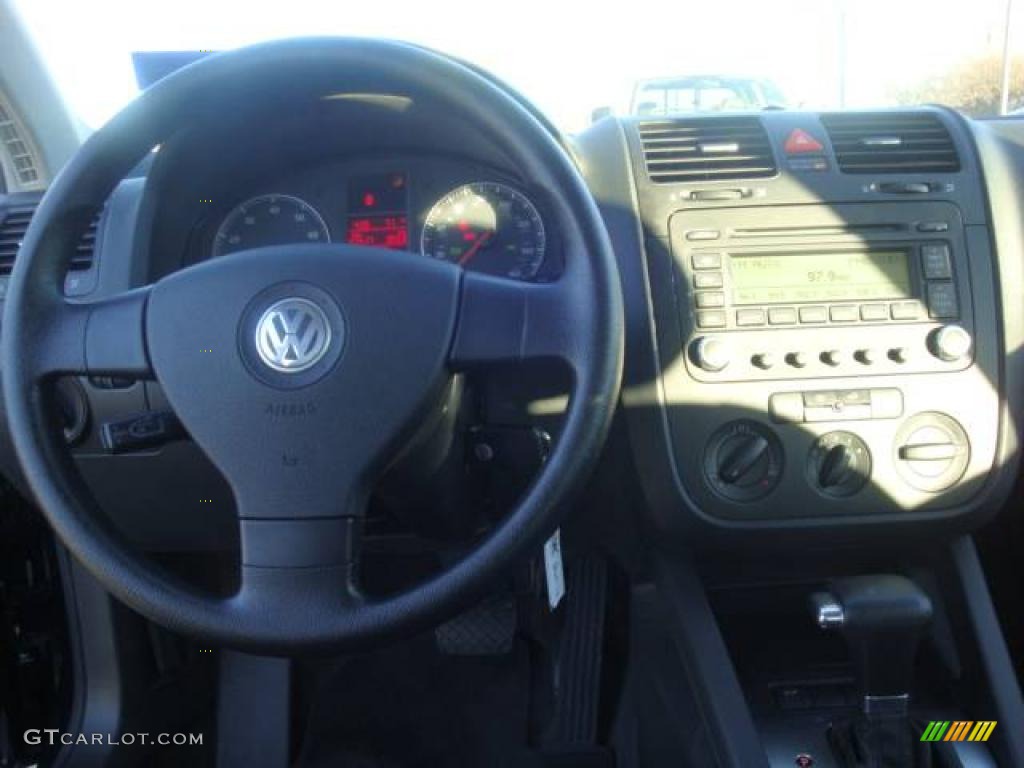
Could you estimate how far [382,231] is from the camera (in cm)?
183

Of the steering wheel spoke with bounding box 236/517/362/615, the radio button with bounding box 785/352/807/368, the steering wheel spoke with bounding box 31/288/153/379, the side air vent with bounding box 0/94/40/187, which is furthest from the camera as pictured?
the side air vent with bounding box 0/94/40/187

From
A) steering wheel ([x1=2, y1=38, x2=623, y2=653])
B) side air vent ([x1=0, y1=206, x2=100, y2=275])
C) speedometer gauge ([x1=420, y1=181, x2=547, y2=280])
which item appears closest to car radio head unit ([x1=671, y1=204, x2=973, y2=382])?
speedometer gauge ([x1=420, y1=181, x2=547, y2=280])

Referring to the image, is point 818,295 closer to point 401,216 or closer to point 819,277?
point 819,277

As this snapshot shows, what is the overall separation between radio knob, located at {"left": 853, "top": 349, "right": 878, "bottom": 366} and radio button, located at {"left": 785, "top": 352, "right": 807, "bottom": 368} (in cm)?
9

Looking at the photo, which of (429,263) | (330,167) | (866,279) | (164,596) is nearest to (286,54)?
(429,263)

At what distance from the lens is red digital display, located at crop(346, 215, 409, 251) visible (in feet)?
5.98

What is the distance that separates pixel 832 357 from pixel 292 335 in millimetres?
921

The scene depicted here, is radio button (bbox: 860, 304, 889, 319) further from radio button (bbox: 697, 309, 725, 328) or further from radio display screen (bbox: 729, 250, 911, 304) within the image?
radio button (bbox: 697, 309, 725, 328)

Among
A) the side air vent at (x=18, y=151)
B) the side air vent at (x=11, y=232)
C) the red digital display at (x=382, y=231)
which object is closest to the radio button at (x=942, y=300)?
the red digital display at (x=382, y=231)

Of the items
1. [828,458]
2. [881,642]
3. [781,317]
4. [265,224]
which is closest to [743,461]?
[828,458]

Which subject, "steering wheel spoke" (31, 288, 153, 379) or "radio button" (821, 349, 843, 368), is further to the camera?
"radio button" (821, 349, 843, 368)

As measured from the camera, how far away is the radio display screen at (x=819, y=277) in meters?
1.72

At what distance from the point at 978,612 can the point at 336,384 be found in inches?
50.8

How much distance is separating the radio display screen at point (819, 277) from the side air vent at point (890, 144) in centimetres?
16
